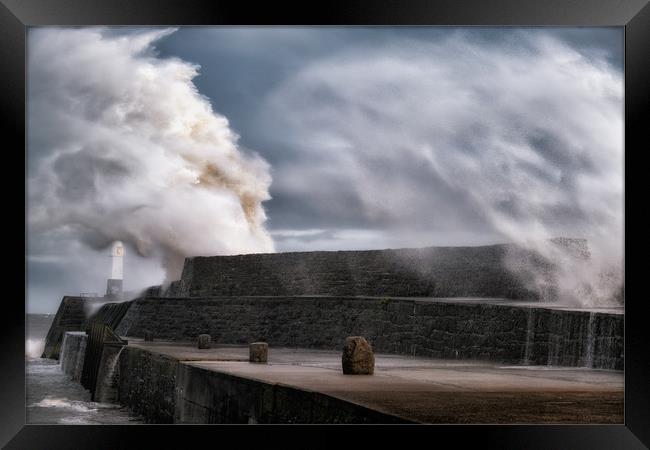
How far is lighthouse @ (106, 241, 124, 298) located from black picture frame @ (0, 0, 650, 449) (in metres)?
21.4

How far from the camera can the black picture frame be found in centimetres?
876

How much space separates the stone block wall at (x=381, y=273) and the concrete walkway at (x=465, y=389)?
5.58 meters

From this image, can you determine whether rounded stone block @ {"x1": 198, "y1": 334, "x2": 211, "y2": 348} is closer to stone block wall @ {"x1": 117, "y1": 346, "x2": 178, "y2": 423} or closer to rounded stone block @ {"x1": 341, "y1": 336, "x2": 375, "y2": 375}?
stone block wall @ {"x1": 117, "y1": 346, "x2": 178, "y2": 423}

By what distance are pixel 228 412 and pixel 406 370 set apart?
2.52 m

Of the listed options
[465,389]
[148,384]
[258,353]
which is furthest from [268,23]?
[148,384]

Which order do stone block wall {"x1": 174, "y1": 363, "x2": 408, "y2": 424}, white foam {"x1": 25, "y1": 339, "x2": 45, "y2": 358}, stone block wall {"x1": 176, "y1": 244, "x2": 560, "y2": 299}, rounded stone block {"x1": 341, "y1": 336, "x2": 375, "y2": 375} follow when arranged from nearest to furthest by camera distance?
stone block wall {"x1": 174, "y1": 363, "x2": 408, "y2": 424}, rounded stone block {"x1": 341, "y1": 336, "x2": 375, "y2": 375}, stone block wall {"x1": 176, "y1": 244, "x2": 560, "y2": 299}, white foam {"x1": 25, "y1": 339, "x2": 45, "y2": 358}

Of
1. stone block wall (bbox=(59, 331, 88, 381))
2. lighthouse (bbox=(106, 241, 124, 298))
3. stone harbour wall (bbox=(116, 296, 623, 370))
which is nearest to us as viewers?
stone harbour wall (bbox=(116, 296, 623, 370))

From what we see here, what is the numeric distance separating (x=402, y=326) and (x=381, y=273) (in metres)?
4.41

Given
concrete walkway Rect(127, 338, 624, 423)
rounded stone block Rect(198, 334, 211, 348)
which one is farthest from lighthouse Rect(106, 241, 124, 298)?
concrete walkway Rect(127, 338, 624, 423)

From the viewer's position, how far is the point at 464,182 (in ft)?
73.5

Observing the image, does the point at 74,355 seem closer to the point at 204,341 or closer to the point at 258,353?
the point at 204,341

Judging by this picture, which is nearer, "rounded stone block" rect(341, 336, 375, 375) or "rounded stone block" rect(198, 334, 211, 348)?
"rounded stone block" rect(341, 336, 375, 375)

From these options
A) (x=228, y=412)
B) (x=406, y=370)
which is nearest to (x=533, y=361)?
(x=406, y=370)

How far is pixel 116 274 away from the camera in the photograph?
117 feet
